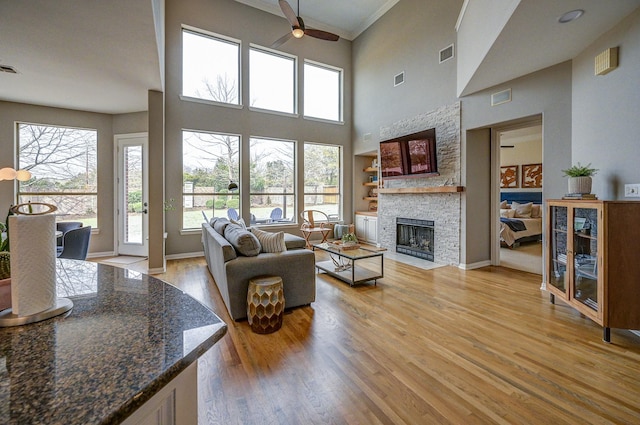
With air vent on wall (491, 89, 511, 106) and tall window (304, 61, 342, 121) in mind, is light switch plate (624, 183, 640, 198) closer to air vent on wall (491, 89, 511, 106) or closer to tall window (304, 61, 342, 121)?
air vent on wall (491, 89, 511, 106)

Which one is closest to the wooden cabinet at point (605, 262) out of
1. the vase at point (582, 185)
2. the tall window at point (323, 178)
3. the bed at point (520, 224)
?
the vase at point (582, 185)

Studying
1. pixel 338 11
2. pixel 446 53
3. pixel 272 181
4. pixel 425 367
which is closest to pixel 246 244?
pixel 425 367

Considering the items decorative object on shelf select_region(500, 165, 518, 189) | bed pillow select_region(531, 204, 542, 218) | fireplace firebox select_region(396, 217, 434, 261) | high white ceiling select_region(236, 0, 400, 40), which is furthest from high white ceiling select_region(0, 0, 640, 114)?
decorative object on shelf select_region(500, 165, 518, 189)

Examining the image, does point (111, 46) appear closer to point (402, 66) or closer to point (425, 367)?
point (425, 367)

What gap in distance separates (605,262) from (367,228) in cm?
508

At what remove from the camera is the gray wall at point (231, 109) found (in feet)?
18.6

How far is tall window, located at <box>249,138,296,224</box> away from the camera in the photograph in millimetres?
6629

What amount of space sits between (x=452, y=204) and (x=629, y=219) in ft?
8.78

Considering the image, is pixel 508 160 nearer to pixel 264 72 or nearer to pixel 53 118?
pixel 264 72

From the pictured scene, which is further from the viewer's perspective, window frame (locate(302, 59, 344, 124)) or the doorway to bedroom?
window frame (locate(302, 59, 344, 124))

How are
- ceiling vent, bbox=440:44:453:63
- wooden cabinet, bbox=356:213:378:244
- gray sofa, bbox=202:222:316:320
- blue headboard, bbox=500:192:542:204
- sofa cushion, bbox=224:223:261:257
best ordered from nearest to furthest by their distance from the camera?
1. gray sofa, bbox=202:222:316:320
2. sofa cushion, bbox=224:223:261:257
3. ceiling vent, bbox=440:44:453:63
4. wooden cabinet, bbox=356:213:378:244
5. blue headboard, bbox=500:192:542:204

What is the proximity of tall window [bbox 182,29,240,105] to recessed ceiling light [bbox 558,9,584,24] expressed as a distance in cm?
546

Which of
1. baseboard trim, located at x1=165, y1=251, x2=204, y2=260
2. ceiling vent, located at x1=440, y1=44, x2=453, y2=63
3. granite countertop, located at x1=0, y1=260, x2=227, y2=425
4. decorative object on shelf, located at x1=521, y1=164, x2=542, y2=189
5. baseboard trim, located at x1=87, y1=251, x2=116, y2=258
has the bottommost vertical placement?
baseboard trim, located at x1=165, y1=251, x2=204, y2=260

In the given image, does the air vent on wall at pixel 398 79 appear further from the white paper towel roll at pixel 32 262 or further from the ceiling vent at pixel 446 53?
the white paper towel roll at pixel 32 262
